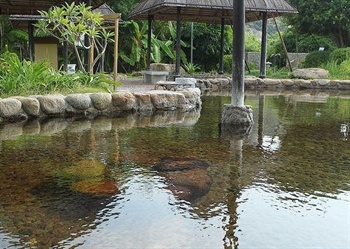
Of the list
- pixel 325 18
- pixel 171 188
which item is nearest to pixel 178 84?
pixel 171 188

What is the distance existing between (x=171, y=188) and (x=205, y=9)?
13.3 m

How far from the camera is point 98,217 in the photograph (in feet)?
11.8

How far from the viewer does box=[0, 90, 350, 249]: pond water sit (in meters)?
3.28

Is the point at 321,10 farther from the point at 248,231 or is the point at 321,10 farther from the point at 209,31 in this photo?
the point at 248,231

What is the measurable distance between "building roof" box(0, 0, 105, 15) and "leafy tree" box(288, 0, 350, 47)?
14.0 metres

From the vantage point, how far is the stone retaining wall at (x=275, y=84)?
17.1 m

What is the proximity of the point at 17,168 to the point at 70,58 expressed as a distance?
16.0 meters

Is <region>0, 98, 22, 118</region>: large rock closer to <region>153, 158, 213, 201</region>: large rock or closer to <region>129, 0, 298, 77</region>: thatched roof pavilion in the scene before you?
<region>153, 158, 213, 201</region>: large rock

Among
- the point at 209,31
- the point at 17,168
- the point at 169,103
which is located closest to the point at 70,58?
the point at 209,31

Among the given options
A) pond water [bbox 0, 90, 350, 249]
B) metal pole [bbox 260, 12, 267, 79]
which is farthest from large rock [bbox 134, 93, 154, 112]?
metal pole [bbox 260, 12, 267, 79]

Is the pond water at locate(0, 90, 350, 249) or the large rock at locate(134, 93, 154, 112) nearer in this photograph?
the pond water at locate(0, 90, 350, 249)

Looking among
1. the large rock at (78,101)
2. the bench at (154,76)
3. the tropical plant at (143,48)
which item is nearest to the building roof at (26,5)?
the bench at (154,76)

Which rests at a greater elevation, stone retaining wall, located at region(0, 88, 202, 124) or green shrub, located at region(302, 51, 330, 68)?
green shrub, located at region(302, 51, 330, 68)

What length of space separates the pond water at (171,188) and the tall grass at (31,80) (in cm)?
123
